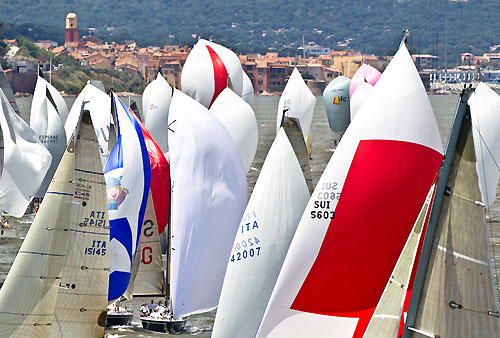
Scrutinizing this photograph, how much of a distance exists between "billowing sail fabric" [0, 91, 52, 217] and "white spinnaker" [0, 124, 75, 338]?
8257mm

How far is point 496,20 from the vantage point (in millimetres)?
192500

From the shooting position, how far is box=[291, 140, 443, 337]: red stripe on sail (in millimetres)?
5969

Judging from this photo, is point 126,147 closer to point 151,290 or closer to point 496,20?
point 151,290

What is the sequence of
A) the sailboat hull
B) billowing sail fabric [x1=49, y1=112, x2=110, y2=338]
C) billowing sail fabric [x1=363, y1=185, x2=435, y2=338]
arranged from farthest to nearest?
the sailboat hull → billowing sail fabric [x1=49, y1=112, x2=110, y2=338] → billowing sail fabric [x1=363, y1=185, x2=435, y2=338]

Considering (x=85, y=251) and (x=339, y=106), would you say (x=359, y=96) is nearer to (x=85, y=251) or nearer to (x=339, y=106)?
(x=339, y=106)

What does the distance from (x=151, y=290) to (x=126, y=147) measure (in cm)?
168

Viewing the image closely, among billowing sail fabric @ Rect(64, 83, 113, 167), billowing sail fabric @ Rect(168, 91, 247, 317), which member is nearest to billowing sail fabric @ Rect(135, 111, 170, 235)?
billowing sail fabric @ Rect(168, 91, 247, 317)

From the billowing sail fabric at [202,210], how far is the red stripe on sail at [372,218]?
2.63 meters

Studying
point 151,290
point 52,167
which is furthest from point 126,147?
point 52,167

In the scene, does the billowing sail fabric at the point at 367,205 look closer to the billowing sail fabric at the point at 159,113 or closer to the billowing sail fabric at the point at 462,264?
the billowing sail fabric at the point at 462,264

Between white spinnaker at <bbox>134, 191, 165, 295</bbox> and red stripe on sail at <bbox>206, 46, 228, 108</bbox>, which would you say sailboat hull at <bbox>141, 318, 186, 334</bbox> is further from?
red stripe on sail at <bbox>206, 46, 228, 108</bbox>

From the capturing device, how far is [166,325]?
10477 mm

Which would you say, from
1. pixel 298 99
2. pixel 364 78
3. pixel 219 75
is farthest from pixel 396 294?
pixel 364 78

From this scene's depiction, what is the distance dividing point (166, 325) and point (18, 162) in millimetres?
6340
